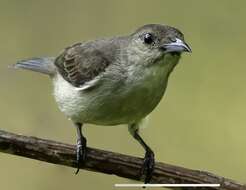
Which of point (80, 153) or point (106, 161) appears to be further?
point (80, 153)

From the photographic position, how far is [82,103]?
3.71 meters

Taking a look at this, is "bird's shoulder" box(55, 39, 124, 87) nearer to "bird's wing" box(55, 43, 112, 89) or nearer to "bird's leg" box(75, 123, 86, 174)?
"bird's wing" box(55, 43, 112, 89)

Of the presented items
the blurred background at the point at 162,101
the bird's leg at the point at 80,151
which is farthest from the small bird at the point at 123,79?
the blurred background at the point at 162,101

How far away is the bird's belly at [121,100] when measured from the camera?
11.5ft

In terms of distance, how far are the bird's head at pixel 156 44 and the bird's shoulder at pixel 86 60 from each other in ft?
0.66

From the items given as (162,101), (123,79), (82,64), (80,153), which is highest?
(123,79)

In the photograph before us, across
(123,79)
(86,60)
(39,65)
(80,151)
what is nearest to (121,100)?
(123,79)

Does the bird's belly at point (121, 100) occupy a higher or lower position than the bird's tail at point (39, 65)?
higher

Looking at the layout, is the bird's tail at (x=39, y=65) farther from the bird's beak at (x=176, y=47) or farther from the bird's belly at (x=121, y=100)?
the bird's beak at (x=176, y=47)

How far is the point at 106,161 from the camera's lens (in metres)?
3.25

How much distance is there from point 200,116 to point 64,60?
4.23 feet

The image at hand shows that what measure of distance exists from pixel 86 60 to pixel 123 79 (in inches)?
16.9

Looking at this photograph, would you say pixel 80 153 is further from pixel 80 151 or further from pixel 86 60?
pixel 86 60

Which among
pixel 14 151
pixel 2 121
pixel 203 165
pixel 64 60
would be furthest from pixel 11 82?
pixel 14 151
